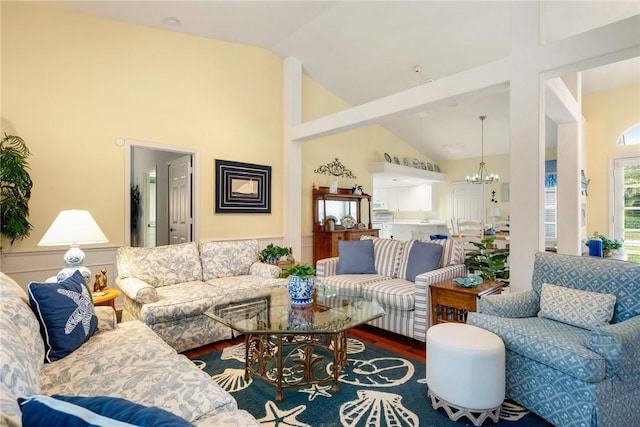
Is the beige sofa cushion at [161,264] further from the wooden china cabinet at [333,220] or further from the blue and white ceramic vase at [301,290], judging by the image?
the wooden china cabinet at [333,220]

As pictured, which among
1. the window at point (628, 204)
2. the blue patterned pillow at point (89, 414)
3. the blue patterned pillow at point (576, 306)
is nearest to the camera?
the blue patterned pillow at point (89, 414)

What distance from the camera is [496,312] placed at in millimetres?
2273

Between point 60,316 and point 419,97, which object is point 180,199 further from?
point 419,97

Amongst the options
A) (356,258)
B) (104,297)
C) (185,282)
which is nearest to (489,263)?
(356,258)

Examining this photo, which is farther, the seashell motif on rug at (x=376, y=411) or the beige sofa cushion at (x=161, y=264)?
the beige sofa cushion at (x=161, y=264)

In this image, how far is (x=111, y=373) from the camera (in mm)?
1559

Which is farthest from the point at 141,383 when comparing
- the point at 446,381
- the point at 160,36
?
the point at 160,36

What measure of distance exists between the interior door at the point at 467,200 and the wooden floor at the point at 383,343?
5.98 meters

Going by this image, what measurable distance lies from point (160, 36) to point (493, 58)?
4.52 m

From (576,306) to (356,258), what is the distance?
215cm

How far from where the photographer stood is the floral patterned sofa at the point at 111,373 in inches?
44.8

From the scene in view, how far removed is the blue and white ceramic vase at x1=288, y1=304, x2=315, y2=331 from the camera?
2.12m

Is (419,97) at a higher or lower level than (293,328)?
higher

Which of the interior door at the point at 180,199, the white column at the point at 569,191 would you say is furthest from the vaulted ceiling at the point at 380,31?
the interior door at the point at 180,199
